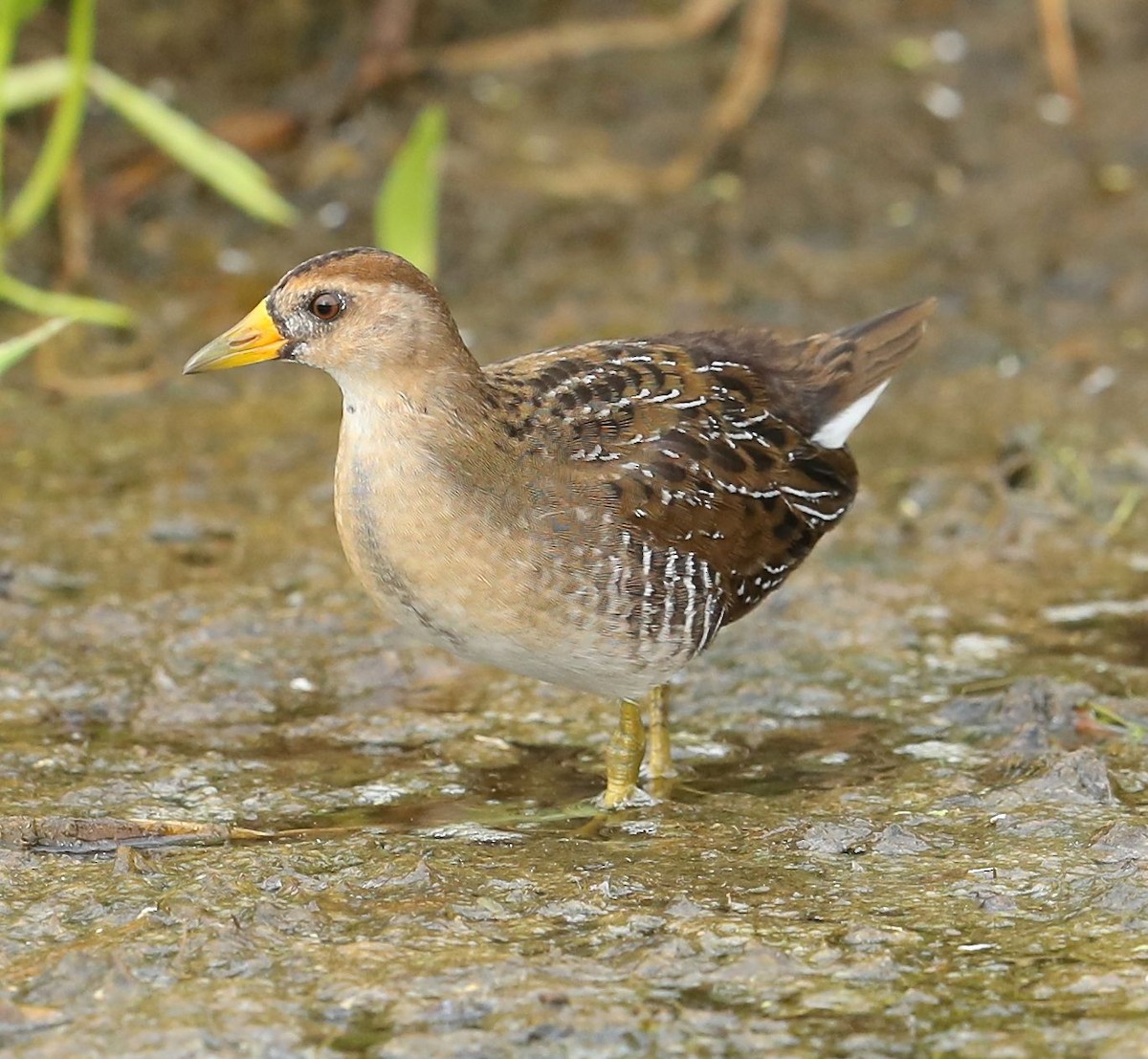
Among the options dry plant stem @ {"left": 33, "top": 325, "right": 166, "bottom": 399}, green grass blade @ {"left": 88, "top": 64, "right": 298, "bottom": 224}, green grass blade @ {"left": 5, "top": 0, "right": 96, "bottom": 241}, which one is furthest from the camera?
dry plant stem @ {"left": 33, "top": 325, "right": 166, "bottom": 399}

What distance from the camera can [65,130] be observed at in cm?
629

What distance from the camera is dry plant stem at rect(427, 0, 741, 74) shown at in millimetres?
7836

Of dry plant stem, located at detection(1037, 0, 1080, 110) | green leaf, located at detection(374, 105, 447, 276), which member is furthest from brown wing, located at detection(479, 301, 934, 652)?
dry plant stem, located at detection(1037, 0, 1080, 110)

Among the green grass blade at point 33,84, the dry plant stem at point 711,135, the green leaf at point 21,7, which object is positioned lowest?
the green grass blade at point 33,84

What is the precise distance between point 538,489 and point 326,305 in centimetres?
59

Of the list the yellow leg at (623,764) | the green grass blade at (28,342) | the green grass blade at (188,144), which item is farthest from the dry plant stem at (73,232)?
the yellow leg at (623,764)

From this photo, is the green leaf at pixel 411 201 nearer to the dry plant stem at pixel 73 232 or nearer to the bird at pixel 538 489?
the dry plant stem at pixel 73 232

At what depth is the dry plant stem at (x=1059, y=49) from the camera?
765cm

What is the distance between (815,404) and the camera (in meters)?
4.90

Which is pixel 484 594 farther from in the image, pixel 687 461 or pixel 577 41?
pixel 577 41

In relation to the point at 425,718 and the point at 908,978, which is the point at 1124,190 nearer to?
the point at 425,718

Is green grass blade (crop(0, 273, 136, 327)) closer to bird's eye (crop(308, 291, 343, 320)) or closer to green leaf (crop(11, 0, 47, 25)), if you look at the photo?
green leaf (crop(11, 0, 47, 25))

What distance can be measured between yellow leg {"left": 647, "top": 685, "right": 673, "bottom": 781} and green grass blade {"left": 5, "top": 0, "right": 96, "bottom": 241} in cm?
290

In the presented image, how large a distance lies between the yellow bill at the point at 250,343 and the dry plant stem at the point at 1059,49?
448 centimetres
